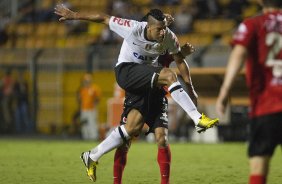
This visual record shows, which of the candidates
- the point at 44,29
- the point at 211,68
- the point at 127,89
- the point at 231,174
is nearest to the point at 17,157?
the point at 231,174

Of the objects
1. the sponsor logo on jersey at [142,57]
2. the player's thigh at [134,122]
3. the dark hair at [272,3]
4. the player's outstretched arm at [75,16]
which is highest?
the player's outstretched arm at [75,16]

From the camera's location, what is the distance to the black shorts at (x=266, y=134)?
20.1 feet

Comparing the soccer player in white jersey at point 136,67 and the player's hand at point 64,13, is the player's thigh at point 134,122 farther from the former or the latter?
the player's hand at point 64,13

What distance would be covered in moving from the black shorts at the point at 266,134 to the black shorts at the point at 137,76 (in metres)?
2.50

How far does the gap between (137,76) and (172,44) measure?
70cm

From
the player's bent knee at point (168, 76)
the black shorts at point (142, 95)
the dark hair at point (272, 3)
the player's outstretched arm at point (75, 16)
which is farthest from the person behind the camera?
the player's outstretched arm at point (75, 16)

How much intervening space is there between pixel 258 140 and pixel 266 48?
74cm

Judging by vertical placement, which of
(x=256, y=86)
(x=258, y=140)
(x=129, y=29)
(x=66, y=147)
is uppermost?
(x=129, y=29)

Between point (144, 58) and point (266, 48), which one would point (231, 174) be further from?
point (266, 48)

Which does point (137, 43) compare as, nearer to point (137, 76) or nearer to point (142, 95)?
point (137, 76)

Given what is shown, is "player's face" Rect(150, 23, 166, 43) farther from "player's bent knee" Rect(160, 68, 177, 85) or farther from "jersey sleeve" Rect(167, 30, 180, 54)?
"player's bent knee" Rect(160, 68, 177, 85)

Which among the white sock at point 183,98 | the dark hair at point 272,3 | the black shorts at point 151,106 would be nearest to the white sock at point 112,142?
the black shorts at point 151,106


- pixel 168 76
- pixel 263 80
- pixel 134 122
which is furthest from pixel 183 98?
pixel 263 80

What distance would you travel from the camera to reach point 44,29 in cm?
2714
